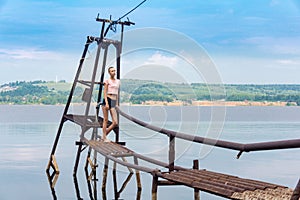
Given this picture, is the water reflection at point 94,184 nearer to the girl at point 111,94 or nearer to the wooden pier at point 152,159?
the wooden pier at point 152,159

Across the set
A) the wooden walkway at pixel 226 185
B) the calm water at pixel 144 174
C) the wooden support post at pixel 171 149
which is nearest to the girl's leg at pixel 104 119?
the calm water at pixel 144 174

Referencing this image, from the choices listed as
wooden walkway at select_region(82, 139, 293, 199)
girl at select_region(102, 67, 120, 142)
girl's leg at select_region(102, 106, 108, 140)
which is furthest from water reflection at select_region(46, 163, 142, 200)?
wooden walkway at select_region(82, 139, 293, 199)

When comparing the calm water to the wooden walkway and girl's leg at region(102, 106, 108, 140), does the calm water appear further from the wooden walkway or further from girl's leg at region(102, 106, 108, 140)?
the wooden walkway

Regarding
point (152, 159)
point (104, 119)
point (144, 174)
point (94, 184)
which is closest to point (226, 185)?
point (152, 159)

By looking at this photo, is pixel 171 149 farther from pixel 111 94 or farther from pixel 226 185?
pixel 111 94

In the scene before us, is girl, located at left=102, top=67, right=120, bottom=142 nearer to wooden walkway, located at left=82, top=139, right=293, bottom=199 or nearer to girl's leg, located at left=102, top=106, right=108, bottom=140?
girl's leg, located at left=102, top=106, right=108, bottom=140

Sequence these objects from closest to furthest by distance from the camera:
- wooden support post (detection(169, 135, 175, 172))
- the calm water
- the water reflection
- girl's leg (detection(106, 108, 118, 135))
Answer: wooden support post (detection(169, 135, 175, 172)) < the calm water < girl's leg (detection(106, 108, 118, 135)) < the water reflection

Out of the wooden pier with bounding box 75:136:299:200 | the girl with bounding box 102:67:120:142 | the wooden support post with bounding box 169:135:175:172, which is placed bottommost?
the wooden pier with bounding box 75:136:299:200

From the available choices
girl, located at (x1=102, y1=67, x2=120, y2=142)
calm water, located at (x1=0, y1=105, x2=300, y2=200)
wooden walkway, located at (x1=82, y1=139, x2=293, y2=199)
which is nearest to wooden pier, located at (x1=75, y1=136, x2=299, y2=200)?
wooden walkway, located at (x1=82, y1=139, x2=293, y2=199)

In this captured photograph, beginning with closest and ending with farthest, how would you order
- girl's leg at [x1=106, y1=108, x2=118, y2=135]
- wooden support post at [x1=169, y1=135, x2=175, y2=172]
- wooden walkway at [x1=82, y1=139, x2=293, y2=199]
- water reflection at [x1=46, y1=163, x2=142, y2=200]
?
wooden walkway at [x1=82, y1=139, x2=293, y2=199] → wooden support post at [x1=169, y1=135, x2=175, y2=172] → girl's leg at [x1=106, y1=108, x2=118, y2=135] → water reflection at [x1=46, y1=163, x2=142, y2=200]

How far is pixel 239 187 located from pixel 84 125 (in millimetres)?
7603

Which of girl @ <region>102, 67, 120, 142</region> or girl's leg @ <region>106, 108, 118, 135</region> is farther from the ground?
girl @ <region>102, 67, 120, 142</region>

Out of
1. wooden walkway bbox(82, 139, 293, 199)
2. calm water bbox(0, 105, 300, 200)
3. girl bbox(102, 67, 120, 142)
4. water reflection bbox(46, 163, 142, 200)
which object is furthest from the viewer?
water reflection bbox(46, 163, 142, 200)

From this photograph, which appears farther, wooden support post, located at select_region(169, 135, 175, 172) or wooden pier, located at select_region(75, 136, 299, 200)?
wooden support post, located at select_region(169, 135, 175, 172)
